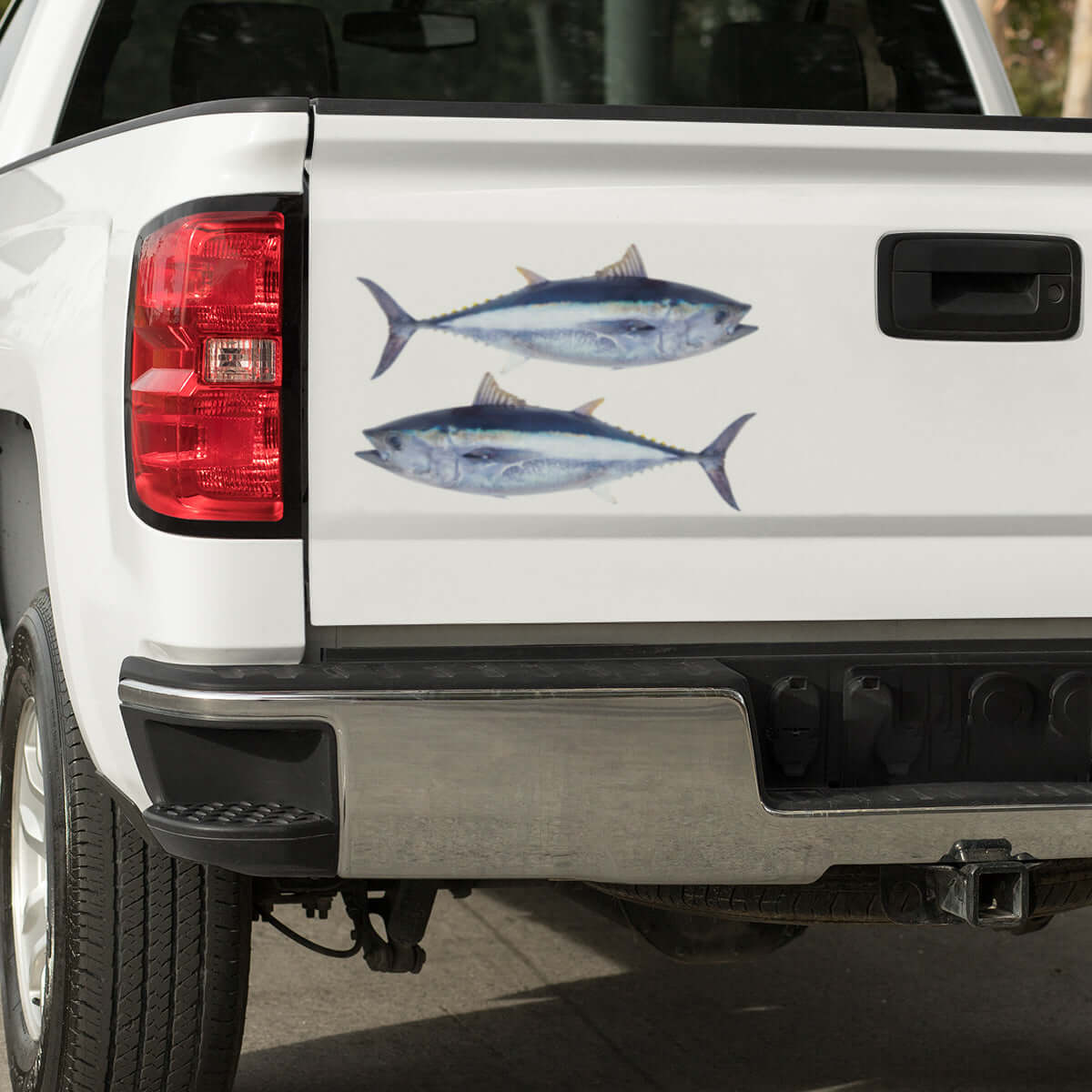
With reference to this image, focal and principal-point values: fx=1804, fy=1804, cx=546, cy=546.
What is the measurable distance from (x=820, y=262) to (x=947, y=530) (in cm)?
43

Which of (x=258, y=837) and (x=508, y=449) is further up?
(x=508, y=449)

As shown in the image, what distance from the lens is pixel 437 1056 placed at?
11.9 ft

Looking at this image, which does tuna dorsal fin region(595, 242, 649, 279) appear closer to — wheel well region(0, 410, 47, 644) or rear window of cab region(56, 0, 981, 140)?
wheel well region(0, 410, 47, 644)

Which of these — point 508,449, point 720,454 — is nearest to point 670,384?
point 720,454

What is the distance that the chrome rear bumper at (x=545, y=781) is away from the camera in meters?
2.41

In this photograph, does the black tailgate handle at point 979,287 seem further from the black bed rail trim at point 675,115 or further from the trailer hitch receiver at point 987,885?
the trailer hitch receiver at point 987,885

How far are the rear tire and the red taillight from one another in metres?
0.63

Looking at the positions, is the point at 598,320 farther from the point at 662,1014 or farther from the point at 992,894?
the point at 662,1014

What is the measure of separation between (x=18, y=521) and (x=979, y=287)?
1.80 meters

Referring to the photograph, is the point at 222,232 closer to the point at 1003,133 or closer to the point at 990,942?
the point at 1003,133

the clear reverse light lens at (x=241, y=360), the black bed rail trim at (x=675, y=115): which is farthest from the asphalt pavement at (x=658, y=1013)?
the black bed rail trim at (x=675, y=115)

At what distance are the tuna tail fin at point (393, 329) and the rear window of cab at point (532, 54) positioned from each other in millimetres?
1718

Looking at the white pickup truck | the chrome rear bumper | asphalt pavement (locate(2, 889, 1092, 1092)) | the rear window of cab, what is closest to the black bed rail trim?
the white pickup truck

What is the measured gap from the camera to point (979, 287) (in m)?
2.60
